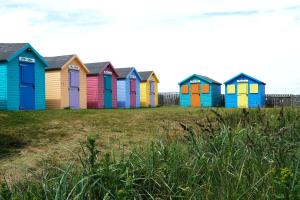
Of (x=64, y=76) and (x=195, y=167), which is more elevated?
(x=64, y=76)

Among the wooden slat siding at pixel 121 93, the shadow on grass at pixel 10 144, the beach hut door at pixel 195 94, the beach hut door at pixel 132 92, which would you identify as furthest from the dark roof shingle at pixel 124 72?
the shadow on grass at pixel 10 144

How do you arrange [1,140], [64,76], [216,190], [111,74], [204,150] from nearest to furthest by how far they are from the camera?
[216,190] < [204,150] < [1,140] < [64,76] < [111,74]

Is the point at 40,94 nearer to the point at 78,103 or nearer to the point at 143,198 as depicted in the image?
the point at 78,103

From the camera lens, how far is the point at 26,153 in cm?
789

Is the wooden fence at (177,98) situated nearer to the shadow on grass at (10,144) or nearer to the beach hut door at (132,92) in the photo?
the beach hut door at (132,92)

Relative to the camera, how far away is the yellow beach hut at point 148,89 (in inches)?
1244

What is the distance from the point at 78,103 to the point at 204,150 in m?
19.0

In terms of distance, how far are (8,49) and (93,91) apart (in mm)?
7334

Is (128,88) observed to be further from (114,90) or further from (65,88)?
(65,88)

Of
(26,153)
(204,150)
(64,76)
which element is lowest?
(26,153)

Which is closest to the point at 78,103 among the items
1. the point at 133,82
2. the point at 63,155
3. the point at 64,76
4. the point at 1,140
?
the point at 64,76

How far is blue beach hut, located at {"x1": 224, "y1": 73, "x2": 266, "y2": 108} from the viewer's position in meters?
29.3

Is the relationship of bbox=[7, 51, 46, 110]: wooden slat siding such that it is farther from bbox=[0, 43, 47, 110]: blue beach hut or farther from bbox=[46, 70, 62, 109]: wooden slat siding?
bbox=[46, 70, 62, 109]: wooden slat siding

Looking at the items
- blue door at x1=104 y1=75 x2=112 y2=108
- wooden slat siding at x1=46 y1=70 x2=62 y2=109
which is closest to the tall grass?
wooden slat siding at x1=46 y1=70 x2=62 y2=109
